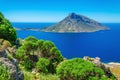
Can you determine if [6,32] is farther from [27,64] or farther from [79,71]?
[79,71]

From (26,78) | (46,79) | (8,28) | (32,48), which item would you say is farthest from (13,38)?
(26,78)

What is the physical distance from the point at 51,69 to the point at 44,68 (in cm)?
268

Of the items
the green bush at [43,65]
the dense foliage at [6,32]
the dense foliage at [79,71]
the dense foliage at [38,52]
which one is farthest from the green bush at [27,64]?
the dense foliage at [6,32]

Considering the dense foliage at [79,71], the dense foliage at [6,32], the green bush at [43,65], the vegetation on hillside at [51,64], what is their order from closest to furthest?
the dense foliage at [79,71] < the vegetation on hillside at [51,64] < the green bush at [43,65] < the dense foliage at [6,32]

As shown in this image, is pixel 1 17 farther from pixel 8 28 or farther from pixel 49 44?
pixel 49 44

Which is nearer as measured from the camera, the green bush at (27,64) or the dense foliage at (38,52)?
the green bush at (27,64)

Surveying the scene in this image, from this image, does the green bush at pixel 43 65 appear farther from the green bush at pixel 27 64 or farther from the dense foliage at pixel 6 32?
the dense foliage at pixel 6 32

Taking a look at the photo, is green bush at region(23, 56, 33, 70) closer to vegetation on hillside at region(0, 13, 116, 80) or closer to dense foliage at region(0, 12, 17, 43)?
vegetation on hillside at region(0, 13, 116, 80)

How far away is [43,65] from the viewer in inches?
1668

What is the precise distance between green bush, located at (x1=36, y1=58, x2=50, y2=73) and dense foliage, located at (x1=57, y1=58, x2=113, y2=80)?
16.0 ft

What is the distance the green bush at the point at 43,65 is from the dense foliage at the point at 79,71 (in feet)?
16.0

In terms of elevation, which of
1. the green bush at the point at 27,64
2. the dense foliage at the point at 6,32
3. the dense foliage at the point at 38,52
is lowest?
the green bush at the point at 27,64

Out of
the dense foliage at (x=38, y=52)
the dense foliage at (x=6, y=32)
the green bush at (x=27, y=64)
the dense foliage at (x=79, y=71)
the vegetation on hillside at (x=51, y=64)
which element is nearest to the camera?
the dense foliage at (x=79, y=71)

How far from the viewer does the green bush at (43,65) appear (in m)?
41.8
